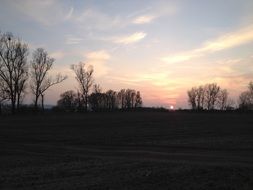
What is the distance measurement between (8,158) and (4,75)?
62.1 metres

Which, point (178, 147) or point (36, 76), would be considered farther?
point (36, 76)

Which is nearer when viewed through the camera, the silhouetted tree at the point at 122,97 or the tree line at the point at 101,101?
the tree line at the point at 101,101

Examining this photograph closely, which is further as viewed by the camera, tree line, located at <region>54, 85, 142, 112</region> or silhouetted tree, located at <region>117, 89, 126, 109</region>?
silhouetted tree, located at <region>117, 89, 126, 109</region>

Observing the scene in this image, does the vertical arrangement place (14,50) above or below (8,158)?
above

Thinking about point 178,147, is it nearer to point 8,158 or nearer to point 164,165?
point 164,165

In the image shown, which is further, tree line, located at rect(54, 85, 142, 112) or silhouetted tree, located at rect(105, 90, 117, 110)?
silhouetted tree, located at rect(105, 90, 117, 110)

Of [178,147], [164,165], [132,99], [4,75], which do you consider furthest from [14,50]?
[132,99]

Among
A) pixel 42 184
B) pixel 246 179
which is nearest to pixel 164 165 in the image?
pixel 246 179

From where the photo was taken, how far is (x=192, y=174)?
48.8 ft

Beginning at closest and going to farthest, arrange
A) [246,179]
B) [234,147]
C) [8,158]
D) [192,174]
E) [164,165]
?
1. [246,179]
2. [192,174]
3. [164,165]
4. [8,158]
5. [234,147]

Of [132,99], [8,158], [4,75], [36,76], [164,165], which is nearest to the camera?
[164,165]

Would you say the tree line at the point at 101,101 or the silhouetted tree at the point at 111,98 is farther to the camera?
the silhouetted tree at the point at 111,98

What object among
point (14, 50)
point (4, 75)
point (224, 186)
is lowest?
point (224, 186)

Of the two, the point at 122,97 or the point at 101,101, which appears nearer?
the point at 101,101
